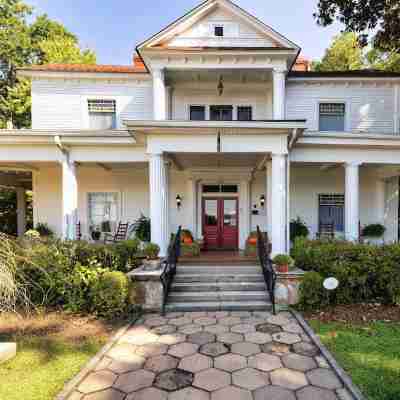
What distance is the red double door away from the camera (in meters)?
10.0

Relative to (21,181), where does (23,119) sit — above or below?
above

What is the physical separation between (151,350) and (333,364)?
100.0 inches

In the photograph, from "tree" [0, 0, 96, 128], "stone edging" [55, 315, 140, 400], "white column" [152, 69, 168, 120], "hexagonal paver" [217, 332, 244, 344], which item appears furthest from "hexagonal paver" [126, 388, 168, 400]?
"tree" [0, 0, 96, 128]

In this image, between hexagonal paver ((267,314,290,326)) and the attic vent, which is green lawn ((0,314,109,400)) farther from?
the attic vent

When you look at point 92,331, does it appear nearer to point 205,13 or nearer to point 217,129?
point 217,129

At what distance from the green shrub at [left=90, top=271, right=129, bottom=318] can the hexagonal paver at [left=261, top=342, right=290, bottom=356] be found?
2.75 meters

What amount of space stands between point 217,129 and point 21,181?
10.7 m

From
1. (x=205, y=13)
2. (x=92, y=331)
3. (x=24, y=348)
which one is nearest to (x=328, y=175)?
(x=205, y=13)

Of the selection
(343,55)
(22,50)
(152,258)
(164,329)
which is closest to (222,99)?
(152,258)

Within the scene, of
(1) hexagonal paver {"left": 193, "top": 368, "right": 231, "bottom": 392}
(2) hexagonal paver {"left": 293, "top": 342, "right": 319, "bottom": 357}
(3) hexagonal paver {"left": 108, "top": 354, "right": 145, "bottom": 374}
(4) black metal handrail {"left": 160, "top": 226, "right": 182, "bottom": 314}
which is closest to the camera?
(1) hexagonal paver {"left": 193, "top": 368, "right": 231, "bottom": 392}

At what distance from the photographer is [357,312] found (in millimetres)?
5094

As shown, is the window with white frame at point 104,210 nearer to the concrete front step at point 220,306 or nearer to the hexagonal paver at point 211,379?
the concrete front step at point 220,306

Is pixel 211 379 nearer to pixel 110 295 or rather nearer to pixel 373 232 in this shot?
pixel 110 295

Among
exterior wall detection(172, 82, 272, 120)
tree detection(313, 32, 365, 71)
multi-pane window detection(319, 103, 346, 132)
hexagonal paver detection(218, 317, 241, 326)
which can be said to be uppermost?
tree detection(313, 32, 365, 71)
